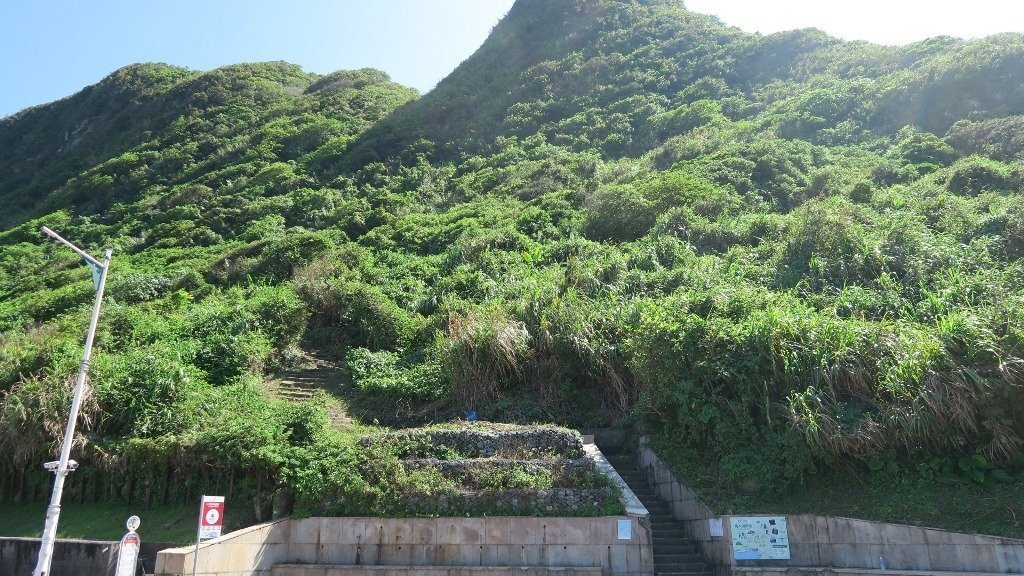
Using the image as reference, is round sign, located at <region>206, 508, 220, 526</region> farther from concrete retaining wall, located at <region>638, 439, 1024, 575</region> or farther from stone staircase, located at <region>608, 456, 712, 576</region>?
concrete retaining wall, located at <region>638, 439, 1024, 575</region>

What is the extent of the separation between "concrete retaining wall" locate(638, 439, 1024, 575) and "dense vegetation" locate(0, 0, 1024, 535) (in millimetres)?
880

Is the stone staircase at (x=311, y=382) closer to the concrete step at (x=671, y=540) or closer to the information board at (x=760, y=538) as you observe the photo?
the concrete step at (x=671, y=540)

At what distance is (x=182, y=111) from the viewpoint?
62312mm

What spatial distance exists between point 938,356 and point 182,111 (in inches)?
2697

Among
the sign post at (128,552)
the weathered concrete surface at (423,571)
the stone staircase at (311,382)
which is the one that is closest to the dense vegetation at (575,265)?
the stone staircase at (311,382)

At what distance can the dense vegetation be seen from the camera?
40.0 feet

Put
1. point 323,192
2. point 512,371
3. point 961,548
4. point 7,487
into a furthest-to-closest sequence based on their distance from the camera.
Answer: point 323,192 → point 512,371 → point 7,487 → point 961,548

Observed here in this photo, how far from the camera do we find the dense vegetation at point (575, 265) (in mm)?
12203

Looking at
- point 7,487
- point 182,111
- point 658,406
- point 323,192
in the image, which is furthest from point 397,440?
point 182,111

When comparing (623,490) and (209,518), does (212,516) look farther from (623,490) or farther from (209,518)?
(623,490)

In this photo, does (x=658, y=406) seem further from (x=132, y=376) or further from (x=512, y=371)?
(x=132, y=376)

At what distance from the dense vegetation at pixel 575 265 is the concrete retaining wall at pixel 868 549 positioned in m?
0.88

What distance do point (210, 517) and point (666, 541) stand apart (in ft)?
28.1

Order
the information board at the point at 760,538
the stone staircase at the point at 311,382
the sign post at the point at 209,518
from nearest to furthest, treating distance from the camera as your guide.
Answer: the sign post at the point at 209,518, the information board at the point at 760,538, the stone staircase at the point at 311,382
